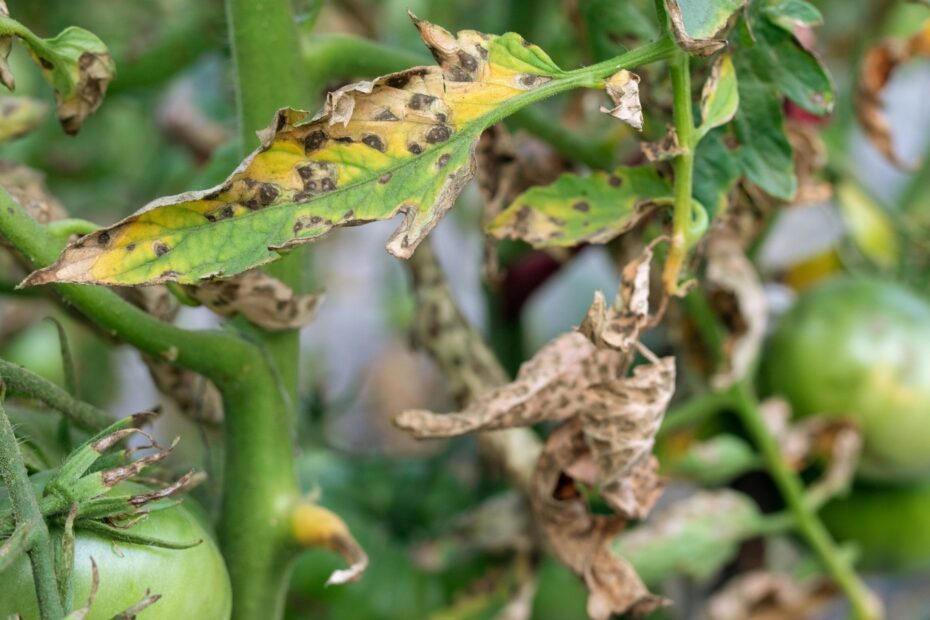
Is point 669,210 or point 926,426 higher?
point 669,210

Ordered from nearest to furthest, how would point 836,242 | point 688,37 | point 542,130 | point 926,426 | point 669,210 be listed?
point 688,37 → point 669,210 → point 542,130 → point 926,426 → point 836,242

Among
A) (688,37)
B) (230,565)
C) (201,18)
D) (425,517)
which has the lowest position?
(425,517)

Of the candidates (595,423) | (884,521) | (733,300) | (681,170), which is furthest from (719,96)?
(884,521)

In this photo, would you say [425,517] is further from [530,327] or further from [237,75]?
[237,75]

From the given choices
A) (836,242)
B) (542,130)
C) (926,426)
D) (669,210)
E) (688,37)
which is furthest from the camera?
(836,242)

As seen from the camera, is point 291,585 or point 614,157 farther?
point 291,585

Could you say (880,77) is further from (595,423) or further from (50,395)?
(50,395)

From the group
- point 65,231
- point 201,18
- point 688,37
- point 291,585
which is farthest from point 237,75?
point 291,585
